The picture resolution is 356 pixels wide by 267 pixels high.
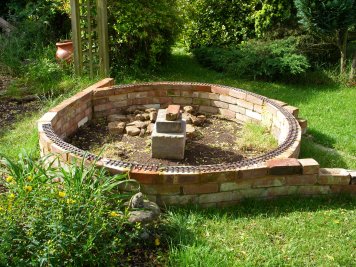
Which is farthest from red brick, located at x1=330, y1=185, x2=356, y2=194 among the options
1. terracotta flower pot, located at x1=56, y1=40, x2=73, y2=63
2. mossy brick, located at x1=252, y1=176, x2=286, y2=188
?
terracotta flower pot, located at x1=56, y1=40, x2=73, y2=63

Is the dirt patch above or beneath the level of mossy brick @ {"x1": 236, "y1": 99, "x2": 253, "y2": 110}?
beneath

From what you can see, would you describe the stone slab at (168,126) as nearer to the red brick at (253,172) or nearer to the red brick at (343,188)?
the red brick at (253,172)

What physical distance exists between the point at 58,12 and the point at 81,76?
3.13m

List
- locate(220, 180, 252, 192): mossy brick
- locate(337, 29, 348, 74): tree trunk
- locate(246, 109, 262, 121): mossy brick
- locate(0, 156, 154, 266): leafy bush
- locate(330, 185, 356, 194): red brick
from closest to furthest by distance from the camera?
locate(0, 156, 154, 266): leafy bush → locate(220, 180, 252, 192): mossy brick → locate(330, 185, 356, 194): red brick → locate(246, 109, 262, 121): mossy brick → locate(337, 29, 348, 74): tree trunk

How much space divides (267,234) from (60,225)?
1460 millimetres

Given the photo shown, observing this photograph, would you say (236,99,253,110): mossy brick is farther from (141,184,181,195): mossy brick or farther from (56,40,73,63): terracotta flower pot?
(56,40,73,63): terracotta flower pot

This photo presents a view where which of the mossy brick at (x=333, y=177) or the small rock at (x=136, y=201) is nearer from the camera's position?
the small rock at (x=136, y=201)

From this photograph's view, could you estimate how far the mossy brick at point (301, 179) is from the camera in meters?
3.40

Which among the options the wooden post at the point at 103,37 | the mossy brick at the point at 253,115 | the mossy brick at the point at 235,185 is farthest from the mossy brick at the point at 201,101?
the mossy brick at the point at 235,185

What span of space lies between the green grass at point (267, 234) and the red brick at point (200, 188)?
0.14 metres

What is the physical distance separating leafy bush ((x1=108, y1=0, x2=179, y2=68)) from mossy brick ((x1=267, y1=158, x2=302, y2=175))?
4466mm

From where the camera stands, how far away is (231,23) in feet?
30.1

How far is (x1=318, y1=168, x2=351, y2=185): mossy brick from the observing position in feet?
11.3

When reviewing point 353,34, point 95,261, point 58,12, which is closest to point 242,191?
point 95,261
